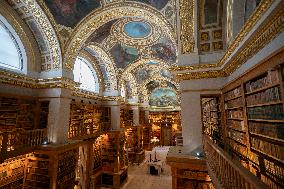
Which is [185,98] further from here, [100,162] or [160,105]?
[160,105]

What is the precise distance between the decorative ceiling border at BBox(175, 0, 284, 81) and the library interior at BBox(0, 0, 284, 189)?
0.03 metres

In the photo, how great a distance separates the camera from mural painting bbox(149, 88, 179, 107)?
93.0 feet

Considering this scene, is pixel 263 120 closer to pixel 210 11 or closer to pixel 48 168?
pixel 210 11

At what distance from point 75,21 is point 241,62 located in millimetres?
8118

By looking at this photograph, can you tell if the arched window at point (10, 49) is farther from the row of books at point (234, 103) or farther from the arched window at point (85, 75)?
the row of books at point (234, 103)

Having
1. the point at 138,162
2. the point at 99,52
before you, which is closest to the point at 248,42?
the point at 99,52

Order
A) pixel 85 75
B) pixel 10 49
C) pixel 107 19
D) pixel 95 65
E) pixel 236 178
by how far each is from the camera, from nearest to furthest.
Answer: pixel 236 178, pixel 10 49, pixel 107 19, pixel 85 75, pixel 95 65

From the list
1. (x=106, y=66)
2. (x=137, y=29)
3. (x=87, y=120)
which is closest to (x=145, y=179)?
(x=87, y=120)

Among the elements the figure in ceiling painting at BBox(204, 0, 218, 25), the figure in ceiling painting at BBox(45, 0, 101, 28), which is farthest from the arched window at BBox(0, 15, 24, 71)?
the figure in ceiling painting at BBox(204, 0, 218, 25)

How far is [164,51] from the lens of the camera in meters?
15.1

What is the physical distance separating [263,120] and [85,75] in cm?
1304

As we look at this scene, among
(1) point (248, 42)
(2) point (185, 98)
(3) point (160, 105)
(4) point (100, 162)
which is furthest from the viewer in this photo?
(3) point (160, 105)

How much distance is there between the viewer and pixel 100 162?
15.7 m

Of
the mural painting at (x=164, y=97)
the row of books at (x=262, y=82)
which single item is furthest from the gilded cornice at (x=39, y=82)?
the mural painting at (x=164, y=97)
